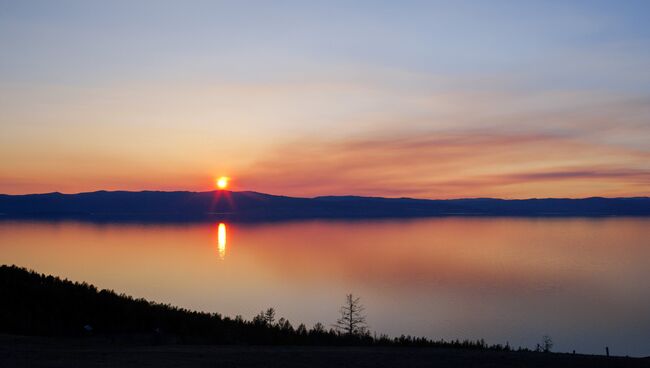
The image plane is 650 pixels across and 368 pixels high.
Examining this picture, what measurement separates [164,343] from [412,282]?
33977mm

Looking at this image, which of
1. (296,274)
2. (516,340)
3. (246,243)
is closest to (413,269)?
(296,274)

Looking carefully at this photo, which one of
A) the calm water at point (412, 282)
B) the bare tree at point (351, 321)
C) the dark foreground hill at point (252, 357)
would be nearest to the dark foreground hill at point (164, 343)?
the dark foreground hill at point (252, 357)

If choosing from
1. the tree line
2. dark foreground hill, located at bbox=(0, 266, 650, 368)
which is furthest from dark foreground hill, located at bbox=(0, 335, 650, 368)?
the tree line

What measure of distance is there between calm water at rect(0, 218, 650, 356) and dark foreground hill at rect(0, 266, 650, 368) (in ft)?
50.0

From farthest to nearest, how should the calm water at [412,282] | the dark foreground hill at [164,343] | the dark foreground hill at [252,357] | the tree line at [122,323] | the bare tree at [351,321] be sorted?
the calm water at [412,282] → the bare tree at [351,321] → the tree line at [122,323] → the dark foreground hill at [164,343] → the dark foreground hill at [252,357]

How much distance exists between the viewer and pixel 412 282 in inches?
1848

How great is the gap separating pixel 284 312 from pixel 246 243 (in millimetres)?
52550

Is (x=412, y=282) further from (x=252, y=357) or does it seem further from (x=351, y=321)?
(x=252, y=357)

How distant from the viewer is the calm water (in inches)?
1270

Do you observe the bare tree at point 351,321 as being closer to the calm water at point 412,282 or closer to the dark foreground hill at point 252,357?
the calm water at point 412,282

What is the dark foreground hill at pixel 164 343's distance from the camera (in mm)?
12125

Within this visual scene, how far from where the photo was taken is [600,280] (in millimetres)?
47562

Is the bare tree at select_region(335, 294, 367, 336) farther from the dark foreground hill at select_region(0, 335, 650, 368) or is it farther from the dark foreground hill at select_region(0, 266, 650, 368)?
the dark foreground hill at select_region(0, 335, 650, 368)

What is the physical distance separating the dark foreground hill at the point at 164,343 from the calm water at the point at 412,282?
15240 mm
